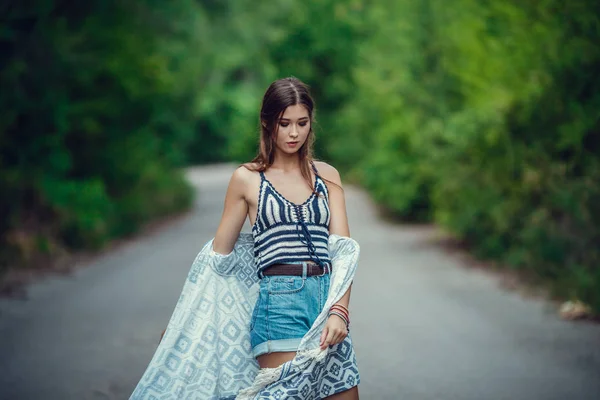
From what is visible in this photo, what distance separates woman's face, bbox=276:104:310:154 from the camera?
3953mm

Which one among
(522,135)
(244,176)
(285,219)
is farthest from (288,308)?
(522,135)

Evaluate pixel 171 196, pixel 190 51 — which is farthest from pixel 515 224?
pixel 190 51

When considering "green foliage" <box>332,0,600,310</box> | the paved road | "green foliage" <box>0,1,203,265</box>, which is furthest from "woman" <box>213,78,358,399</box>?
"green foliage" <box>0,1,203,265</box>

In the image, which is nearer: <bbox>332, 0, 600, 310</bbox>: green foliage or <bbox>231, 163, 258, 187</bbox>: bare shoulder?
<bbox>231, 163, 258, 187</bbox>: bare shoulder

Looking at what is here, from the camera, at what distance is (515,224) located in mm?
13422

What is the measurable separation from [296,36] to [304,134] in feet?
141

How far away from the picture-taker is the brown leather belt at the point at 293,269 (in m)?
3.94

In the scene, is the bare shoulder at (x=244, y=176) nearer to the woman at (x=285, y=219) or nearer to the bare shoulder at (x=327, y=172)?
the woman at (x=285, y=219)

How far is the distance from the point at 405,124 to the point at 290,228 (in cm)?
1737

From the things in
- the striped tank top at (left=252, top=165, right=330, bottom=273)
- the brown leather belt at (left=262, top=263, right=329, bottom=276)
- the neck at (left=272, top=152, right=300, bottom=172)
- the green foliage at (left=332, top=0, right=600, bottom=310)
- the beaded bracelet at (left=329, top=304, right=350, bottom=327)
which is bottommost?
the beaded bracelet at (left=329, top=304, right=350, bottom=327)

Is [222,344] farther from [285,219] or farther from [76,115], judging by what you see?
[76,115]

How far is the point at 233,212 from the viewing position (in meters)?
4.08

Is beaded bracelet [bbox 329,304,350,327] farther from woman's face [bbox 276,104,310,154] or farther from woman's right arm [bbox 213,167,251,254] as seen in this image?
woman's face [bbox 276,104,310,154]

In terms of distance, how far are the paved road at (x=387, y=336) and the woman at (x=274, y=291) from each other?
2855 mm
